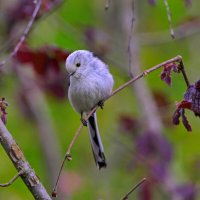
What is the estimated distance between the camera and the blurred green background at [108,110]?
5613 millimetres

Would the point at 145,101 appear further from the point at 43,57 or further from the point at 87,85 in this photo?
the point at 43,57

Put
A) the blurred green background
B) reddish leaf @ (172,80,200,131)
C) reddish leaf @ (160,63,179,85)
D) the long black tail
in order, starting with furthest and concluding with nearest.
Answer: the blurred green background < the long black tail < reddish leaf @ (160,63,179,85) < reddish leaf @ (172,80,200,131)

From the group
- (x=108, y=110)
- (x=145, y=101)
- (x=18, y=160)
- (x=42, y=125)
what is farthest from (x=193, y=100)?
(x=108, y=110)

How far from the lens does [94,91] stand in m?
4.09

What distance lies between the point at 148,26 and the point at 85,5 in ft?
2.65

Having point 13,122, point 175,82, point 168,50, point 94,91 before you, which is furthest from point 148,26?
point 94,91

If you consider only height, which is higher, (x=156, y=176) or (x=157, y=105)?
(x=157, y=105)

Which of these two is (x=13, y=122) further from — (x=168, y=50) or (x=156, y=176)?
(x=156, y=176)

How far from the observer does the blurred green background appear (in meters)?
5.61

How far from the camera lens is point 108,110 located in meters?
7.05

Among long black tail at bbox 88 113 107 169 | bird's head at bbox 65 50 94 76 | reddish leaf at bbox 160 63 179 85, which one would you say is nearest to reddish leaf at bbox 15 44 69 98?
bird's head at bbox 65 50 94 76

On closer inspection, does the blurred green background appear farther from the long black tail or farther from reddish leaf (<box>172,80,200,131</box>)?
reddish leaf (<box>172,80,200,131</box>)

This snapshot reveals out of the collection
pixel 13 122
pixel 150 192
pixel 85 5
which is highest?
pixel 85 5

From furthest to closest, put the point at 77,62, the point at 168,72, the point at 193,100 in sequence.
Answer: the point at 77,62
the point at 168,72
the point at 193,100
